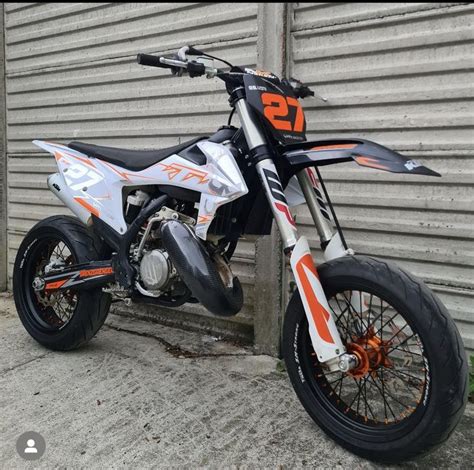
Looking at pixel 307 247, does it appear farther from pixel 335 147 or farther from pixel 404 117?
pixel 404 117

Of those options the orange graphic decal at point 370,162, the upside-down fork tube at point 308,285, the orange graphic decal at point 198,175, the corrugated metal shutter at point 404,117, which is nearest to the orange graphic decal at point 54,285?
the orange graphic decal at point 198,175

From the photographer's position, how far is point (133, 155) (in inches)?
102

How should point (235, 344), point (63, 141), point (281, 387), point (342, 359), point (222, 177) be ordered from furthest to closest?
1. point (63, 141)
2. point (235, 344)
3. point (281, 387)
4. point (222, 177)
5. point (342, 359)

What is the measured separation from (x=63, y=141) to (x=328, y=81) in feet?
8.06

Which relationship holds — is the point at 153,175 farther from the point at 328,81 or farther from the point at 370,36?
the point at 370,36

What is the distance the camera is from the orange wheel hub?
1.89 metres

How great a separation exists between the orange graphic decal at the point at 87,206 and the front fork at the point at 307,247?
108 cm

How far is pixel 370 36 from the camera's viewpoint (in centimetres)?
266

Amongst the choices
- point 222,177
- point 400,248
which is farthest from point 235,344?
point 222,177

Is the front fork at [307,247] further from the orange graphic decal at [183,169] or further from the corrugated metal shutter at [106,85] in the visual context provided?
the corrugated metal shutter at [106,85]

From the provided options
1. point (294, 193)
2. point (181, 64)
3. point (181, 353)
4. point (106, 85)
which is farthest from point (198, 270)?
point (106, 85)

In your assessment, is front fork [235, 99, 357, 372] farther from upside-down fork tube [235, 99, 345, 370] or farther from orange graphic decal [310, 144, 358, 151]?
orange graphic decal [310, 144, 358, 151]

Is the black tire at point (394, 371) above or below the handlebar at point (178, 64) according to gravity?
below

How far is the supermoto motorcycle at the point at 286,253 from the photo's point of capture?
1746 mm
